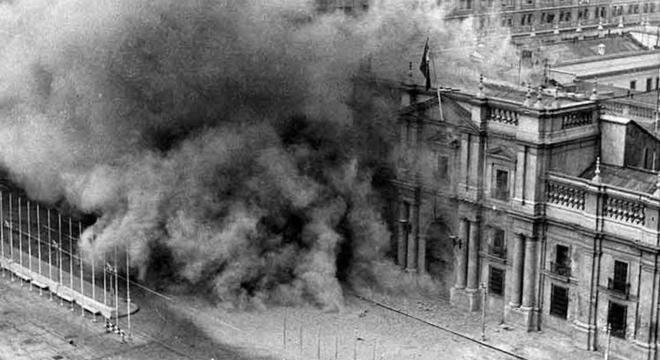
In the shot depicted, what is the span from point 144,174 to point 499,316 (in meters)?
16.7

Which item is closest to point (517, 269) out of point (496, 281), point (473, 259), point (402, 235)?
point (496, 281)

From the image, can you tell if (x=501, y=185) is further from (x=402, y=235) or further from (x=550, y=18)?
(x=550, y=18)

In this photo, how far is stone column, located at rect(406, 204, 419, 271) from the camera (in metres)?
51.9

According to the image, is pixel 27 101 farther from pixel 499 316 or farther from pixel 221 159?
pixel 499 316

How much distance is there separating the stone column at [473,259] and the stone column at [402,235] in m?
4.03

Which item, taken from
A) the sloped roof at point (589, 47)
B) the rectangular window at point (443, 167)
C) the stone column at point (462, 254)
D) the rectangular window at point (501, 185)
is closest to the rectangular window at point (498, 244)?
the stone column at point (462, 254)

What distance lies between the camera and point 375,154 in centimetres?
5388

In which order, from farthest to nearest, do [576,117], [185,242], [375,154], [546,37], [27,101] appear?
[546,37], [27,101], [375,154], [185,242], [576,117]

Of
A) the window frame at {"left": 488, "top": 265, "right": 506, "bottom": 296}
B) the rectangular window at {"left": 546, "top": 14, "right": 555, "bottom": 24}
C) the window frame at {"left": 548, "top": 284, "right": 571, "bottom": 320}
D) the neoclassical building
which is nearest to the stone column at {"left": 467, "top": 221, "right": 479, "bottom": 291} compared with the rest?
the neoclassical building

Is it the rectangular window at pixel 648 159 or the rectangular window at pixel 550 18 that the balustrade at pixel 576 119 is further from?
the rectangular window at pixel 550 18

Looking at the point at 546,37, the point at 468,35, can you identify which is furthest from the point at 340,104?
the point at 546,37

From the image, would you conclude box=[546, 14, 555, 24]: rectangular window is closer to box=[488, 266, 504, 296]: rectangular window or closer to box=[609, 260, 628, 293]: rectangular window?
box=[488, 266, 504, 296]: rectangular window

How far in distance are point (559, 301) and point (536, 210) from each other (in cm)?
385

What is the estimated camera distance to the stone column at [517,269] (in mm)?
46969
